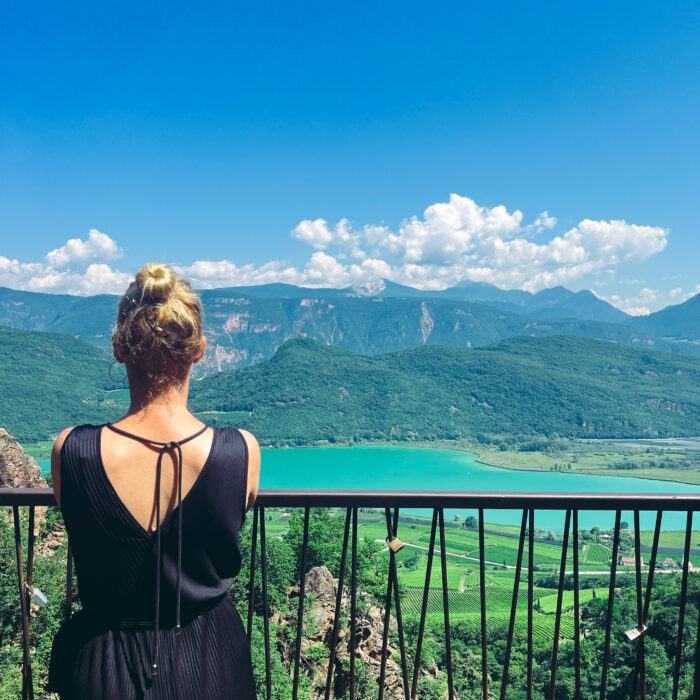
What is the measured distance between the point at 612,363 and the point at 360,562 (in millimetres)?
149813

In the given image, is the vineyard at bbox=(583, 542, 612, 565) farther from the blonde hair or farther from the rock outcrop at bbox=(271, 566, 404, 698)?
the blonde hair

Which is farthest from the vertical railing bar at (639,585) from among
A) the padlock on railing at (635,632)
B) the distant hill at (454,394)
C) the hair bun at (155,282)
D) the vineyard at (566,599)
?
the distant hill at (454,394)

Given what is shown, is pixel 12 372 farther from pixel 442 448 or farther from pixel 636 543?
pixel 636 543

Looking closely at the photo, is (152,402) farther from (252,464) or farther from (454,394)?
(454,394)

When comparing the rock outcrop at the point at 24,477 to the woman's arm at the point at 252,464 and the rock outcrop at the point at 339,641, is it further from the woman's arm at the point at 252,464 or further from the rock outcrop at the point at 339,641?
the woman's arm at the point at 252,464

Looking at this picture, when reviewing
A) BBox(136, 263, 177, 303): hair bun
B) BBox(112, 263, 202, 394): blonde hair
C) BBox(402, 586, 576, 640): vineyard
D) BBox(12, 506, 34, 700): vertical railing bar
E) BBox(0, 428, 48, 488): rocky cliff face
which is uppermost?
BBox(136, 263, 177, 303): hair bun

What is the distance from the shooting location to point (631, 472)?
79812mm

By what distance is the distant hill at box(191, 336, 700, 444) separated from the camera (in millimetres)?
120938

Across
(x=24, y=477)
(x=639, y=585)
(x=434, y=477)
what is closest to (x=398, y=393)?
(x=434, y=477)

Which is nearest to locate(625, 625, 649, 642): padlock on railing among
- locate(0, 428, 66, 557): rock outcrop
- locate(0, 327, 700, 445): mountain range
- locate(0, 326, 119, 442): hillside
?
locate(0, 428, 66, 557): rock outcrop

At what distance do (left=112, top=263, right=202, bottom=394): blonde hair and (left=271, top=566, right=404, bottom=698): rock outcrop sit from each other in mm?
11265

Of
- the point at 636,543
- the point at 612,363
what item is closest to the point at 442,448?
the point at 612,363

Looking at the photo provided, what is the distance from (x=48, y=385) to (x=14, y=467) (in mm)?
113724

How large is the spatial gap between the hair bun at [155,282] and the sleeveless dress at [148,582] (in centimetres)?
32
